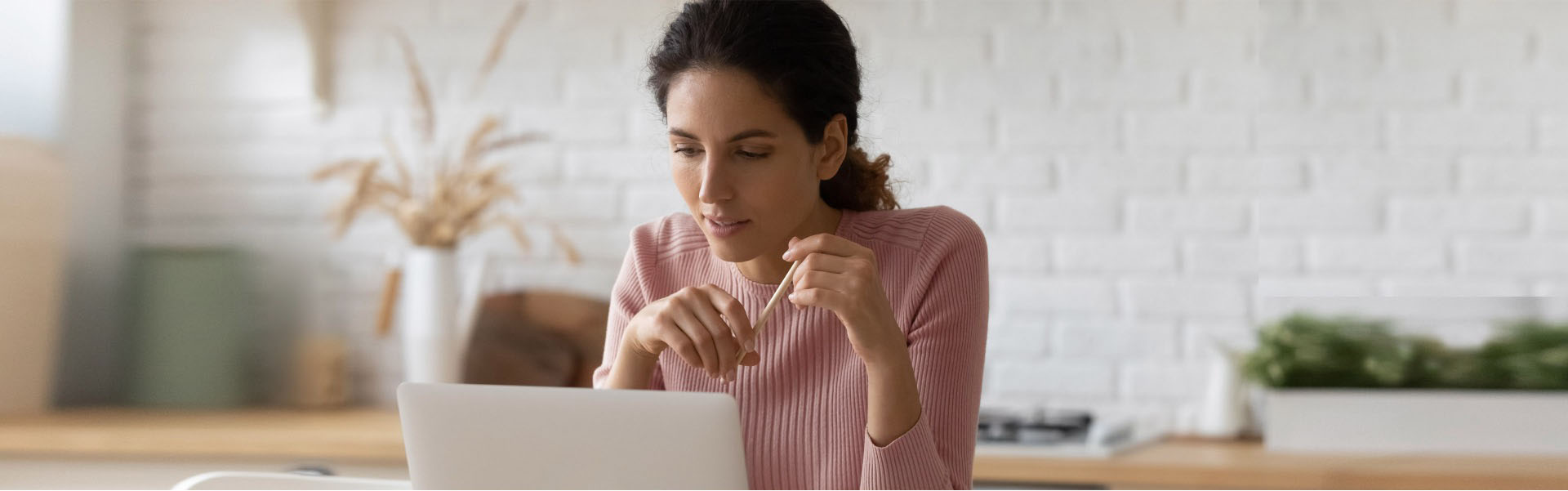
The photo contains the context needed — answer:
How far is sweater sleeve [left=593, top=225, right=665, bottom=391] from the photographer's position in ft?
4.82

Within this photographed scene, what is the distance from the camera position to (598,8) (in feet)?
8.45

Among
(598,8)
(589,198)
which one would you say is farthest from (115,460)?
(598,8)

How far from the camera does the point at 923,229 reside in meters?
1.45

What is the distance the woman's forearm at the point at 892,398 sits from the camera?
4.05 ft

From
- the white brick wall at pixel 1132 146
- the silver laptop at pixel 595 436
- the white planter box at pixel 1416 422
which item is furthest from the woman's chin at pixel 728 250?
the white planter box at pixel 1416 422

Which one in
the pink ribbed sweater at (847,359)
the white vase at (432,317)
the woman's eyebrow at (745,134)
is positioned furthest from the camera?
the white vase at (432,317)

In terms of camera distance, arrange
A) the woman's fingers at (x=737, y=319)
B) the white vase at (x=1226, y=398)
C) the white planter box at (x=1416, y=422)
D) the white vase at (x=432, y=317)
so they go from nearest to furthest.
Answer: the woman's fingers at (x=737, y=319)
the white planter box at (x=1416, y=422)
the white vase at (x=1226, y=398)
the white vase at (x=432, y=317)

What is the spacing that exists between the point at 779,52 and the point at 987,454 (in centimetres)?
88

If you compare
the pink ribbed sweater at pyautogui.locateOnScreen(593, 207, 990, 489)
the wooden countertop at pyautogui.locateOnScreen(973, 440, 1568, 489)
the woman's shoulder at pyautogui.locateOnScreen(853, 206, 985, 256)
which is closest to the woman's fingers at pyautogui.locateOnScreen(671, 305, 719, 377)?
the pink ribbed sweater at pyautogui.locateOnScreen(593, 207, 990, 489)

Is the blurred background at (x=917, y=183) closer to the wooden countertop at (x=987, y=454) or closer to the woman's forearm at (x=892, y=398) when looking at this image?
the wooden countertop at (x=987, y=454)

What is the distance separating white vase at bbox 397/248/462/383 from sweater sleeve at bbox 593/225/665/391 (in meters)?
0.96

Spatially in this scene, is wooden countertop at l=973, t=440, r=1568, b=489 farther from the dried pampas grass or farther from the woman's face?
the dried pampas grass

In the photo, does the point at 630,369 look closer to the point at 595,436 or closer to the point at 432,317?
the point at 595,436

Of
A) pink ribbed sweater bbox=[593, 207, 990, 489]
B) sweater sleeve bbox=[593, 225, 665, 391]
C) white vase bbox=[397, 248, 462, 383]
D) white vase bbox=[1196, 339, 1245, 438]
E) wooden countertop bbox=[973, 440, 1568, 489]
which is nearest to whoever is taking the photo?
pink ribbed sweater bbox=[593, 207, 990, 489]
